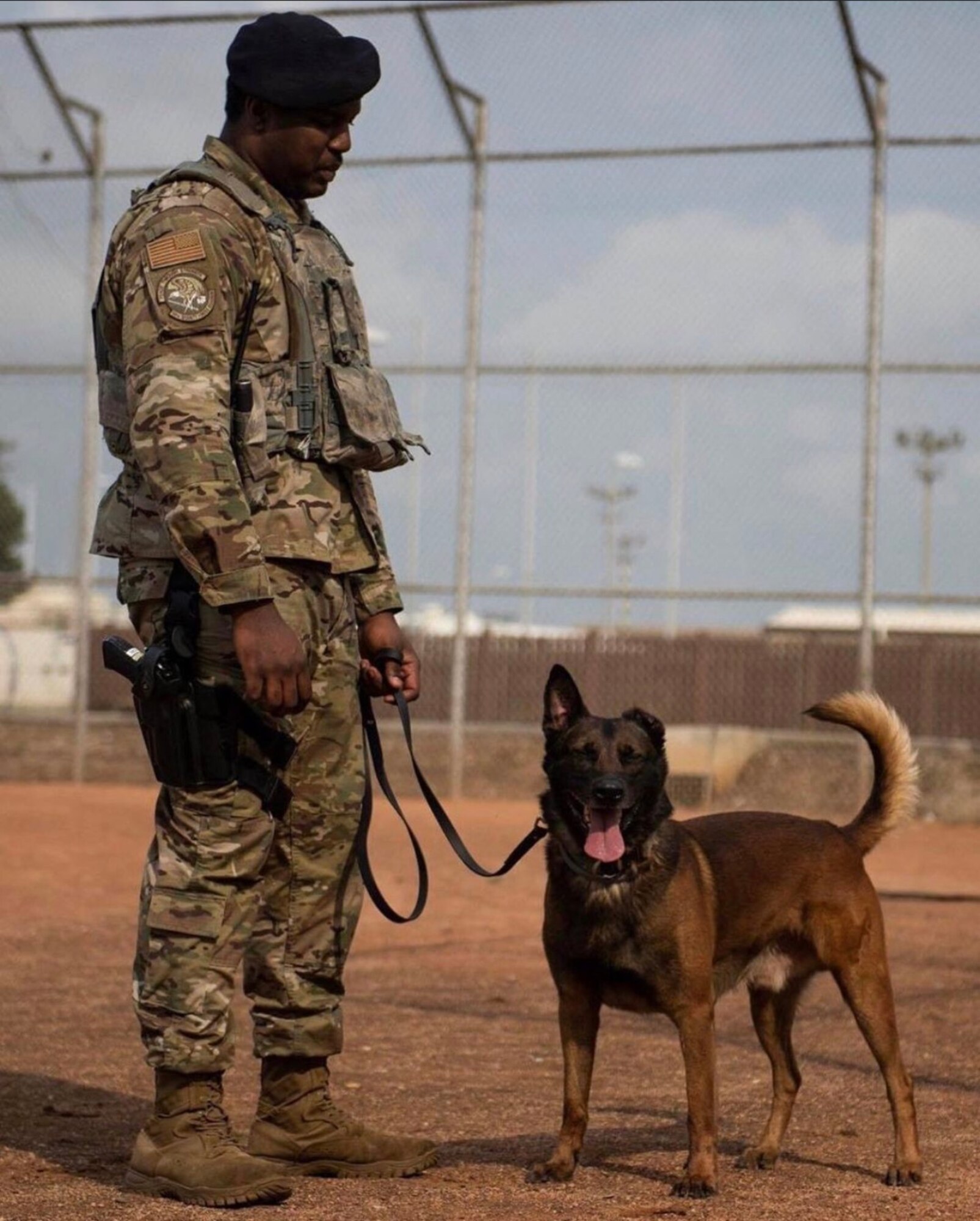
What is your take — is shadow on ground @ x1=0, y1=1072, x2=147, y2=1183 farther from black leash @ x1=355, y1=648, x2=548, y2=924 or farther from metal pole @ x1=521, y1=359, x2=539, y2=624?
metal pole @ x1=521, y1=359, x2=539, y2=624

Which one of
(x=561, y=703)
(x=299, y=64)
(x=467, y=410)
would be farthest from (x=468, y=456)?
(x=299, y=64)

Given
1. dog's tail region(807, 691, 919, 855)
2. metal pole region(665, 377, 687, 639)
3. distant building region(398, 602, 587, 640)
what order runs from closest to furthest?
dog's tail region(807, 691, 919, 855)
metal pole region(665, 377, 687, 639)
distant building region(398, 602, 587, 640)

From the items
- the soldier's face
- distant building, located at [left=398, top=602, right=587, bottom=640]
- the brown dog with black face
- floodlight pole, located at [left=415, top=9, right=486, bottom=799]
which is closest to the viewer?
the soldier's face

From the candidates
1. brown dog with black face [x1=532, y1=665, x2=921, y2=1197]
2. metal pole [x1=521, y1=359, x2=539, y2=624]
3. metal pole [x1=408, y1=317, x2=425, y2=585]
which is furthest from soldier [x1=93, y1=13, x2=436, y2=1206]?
metal pole [x1=408, y1=317, x2=425, y2=585]

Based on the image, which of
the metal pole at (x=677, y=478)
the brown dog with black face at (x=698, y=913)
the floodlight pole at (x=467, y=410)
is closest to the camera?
the brown dog with black face at (x=698, y=913)

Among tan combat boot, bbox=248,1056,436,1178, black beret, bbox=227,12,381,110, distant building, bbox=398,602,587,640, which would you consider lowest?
tan combat boot, bbox=248,1056,436,1178

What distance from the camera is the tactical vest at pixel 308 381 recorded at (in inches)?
158

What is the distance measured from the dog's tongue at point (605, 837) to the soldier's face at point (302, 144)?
1.61 m

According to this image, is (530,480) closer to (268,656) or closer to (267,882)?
(267,882)

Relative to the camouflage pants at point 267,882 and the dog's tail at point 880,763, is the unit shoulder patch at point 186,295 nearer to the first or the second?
the camouflage pants at point 267,882

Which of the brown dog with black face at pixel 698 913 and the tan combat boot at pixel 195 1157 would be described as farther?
the brown dog with black face at pixel 698 913

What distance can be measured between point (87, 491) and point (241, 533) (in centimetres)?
1159

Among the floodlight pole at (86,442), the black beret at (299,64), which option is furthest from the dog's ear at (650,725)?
the floodlight pole at (86,442)

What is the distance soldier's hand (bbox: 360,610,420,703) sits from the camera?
14.6 ft
